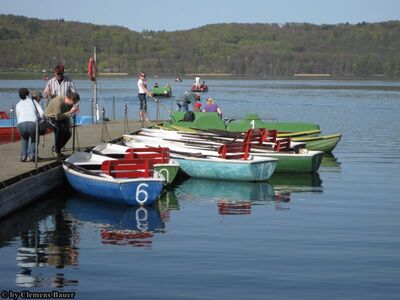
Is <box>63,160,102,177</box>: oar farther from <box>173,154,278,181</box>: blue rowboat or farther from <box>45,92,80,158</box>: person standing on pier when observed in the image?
<box>173,154,278,181</box>: blue rowboat

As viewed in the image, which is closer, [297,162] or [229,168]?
[229,168]

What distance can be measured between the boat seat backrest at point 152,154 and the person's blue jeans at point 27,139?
2.32 metres

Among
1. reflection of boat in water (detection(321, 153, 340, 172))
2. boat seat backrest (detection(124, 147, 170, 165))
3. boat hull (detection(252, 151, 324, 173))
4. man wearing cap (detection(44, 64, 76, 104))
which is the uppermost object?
man wearing cap (detection(44, 64, 76, 104))

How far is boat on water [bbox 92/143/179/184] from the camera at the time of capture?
60.8 feet

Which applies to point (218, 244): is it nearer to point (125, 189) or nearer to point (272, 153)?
point (125, 189)

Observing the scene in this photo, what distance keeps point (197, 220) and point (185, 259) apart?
11.0 ft

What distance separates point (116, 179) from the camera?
16.3 metres

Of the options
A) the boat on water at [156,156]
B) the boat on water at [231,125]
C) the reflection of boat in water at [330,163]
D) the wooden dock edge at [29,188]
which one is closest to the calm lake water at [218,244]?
the wooden dock edge at [29,188]

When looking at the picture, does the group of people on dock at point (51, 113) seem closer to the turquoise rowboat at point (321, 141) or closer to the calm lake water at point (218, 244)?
the calm lake water at point (218, 244)

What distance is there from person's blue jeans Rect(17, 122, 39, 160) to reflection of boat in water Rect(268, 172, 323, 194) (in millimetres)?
6155

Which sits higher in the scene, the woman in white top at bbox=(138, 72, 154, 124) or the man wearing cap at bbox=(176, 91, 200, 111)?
the woman in white top at bbox=(138, 72, 154, 124)

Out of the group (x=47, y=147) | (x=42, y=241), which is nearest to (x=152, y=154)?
(x=47, y=147)

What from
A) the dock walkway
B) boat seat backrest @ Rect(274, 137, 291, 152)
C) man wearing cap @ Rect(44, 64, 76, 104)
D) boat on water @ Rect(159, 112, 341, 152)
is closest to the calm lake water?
the dock walkway

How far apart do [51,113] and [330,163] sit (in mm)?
11099
